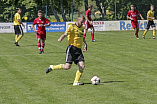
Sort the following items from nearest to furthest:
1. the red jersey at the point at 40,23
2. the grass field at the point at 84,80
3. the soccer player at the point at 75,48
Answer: the grass field at the point at 84,80
the soccer player at the point at 75,48
the red jersey at the point at 40,23

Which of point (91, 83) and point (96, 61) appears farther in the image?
point (96, 61)

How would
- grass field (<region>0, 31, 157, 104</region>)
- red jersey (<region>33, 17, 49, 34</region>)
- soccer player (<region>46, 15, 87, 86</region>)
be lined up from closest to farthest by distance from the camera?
1. grass field (<region>0, 31, 157, 104</region>)
2. soccer player (<region>46, 15, 87, 86</region>)
3. red jersey (<region>33, 17, 49, 34</region>)

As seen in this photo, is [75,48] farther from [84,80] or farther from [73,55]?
[84,80]

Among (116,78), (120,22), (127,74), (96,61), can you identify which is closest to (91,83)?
(116,78)

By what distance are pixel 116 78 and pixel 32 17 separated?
107 feet

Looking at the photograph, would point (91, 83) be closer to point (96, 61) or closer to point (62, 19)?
point (96, 61)

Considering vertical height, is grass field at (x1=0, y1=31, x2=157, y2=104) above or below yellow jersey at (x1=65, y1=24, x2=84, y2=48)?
below

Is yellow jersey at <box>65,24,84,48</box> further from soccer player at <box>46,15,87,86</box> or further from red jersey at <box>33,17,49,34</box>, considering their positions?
red jersey at <box>33,17,49,34</box>

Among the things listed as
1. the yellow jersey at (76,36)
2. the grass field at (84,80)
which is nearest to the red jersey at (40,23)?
the grass field at (84,80)

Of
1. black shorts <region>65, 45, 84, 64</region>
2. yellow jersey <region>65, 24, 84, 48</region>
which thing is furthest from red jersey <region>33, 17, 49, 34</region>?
black shorts <region>65, 45, 84, 64</region>

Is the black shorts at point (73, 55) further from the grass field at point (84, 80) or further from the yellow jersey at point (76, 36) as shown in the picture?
the grass field at point (84, 80)

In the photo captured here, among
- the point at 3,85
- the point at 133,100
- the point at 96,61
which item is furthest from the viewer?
the point at 96,61

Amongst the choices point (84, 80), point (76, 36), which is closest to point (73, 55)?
point (76, 36)

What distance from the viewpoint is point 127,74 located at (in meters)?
12.9
